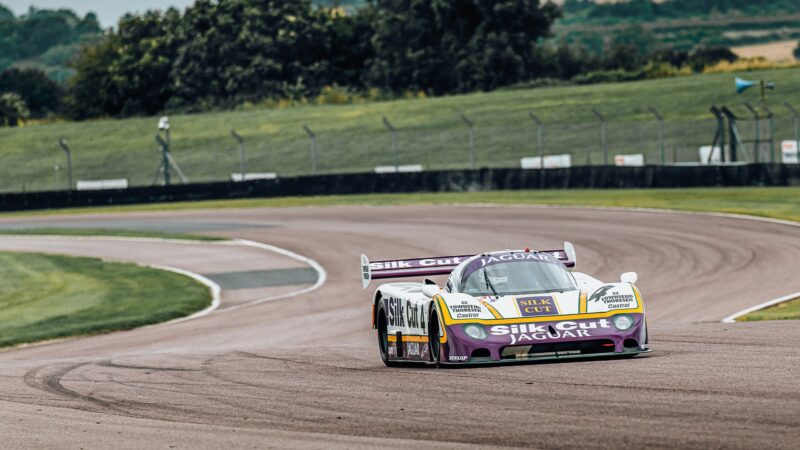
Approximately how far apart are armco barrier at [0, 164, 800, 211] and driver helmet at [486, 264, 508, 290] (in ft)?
102

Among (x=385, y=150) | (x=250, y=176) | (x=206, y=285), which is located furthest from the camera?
(x=385, y=150)

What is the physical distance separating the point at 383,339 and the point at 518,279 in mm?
2157

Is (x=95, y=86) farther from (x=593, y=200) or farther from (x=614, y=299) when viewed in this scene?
(x=614, y=299)

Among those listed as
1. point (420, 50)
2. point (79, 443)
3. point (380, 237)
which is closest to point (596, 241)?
point (380, 237)

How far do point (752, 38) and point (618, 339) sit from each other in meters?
148

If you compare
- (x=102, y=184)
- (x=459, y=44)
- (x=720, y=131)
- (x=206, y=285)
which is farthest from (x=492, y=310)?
(x=459, y=44)

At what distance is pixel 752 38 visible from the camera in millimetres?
154375

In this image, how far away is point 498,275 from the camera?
45.6 feet

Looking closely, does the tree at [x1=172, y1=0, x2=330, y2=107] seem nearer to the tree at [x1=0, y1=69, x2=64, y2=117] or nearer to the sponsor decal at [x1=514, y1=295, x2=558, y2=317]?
the tree at [x1=0, y1=69, x2=64, y2=117]

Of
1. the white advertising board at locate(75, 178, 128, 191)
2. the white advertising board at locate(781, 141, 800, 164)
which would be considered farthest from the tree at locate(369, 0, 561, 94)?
the white advertising board at locate(781, 141, 800, 164)

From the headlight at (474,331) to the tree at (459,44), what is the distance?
79.7 m

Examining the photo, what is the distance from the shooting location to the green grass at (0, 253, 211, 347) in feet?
82.5

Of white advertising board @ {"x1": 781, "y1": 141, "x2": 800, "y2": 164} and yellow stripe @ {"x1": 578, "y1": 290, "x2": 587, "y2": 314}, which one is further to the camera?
white advertising board @ {"x1": 781, "y1": 141, "x2": 800, "y2": 164}

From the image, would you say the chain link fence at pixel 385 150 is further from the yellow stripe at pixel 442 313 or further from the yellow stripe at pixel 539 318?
the yellow stripe at pixel 442 313
